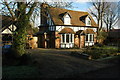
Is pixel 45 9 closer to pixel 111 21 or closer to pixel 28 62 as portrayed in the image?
pixel 28 62

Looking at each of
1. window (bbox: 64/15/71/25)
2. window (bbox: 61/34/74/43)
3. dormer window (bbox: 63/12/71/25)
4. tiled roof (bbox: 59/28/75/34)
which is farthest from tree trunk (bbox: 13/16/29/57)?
window (bbox: 64/15/71/25)

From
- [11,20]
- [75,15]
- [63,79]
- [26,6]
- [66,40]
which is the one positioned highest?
[75,15]

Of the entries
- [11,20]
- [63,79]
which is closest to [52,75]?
[63,79]

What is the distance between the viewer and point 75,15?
23047 millimetres

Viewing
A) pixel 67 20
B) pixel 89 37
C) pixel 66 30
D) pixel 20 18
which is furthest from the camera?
pixel 89 37

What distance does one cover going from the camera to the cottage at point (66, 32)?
19250 mm

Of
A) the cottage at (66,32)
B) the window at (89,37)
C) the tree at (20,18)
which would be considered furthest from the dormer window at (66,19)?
the tree at (20,18)

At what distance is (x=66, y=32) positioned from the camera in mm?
19141

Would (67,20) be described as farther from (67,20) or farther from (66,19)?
(66,19)

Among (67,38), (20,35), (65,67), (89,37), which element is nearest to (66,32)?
(67,38)

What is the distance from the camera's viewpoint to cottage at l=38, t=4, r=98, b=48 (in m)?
19.2

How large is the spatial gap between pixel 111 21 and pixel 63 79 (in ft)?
124

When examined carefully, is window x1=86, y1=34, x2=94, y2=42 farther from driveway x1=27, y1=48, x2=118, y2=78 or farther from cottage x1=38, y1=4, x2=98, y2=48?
driveway x1=27, y1=48, x2=118, y2=78

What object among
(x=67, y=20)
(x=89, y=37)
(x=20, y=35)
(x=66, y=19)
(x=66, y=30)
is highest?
(x=66, y=19)
